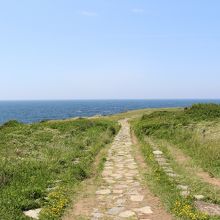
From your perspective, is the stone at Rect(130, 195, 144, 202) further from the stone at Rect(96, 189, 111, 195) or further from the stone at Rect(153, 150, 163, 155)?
the stone at Rect(153, 150, 163, 155)

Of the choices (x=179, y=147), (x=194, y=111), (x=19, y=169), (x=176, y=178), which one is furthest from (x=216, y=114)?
(x=19, y=169)

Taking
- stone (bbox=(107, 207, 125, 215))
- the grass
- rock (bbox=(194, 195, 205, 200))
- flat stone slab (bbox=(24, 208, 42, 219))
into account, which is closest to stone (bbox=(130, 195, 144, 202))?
the grass

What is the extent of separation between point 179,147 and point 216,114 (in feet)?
51.2

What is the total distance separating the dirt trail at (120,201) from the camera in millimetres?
Answer: 8719

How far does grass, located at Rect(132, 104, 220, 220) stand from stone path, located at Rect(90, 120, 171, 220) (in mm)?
564

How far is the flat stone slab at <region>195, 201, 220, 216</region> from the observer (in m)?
8.88

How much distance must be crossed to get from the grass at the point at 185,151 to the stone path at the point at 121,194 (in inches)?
22.2

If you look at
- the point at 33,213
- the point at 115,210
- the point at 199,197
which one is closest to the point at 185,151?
the point at 199,197

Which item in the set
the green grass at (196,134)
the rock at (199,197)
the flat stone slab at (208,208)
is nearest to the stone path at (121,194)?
the flat stone slab at (208,208)

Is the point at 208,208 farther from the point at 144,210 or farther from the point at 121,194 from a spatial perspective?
the point at 121,194

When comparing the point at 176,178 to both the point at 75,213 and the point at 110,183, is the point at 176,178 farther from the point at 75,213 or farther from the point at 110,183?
the point at 75,213

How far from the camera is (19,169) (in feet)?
42.7

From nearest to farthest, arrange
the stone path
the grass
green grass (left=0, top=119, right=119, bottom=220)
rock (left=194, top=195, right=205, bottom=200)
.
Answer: the stone path
green grass (left=0, top=119, right=119, bottom=220)
the grass
rock (left=194, top=195, right=205, bottom=200)

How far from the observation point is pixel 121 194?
1054 cm
